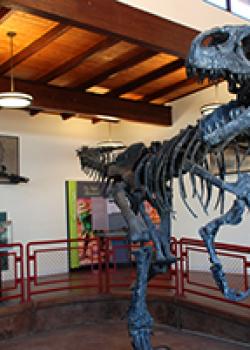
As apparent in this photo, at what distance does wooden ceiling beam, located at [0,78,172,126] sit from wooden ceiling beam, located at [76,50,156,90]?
0.22 m

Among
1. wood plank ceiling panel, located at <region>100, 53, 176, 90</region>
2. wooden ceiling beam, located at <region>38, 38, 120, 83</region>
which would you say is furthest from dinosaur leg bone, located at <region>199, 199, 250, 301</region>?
wood plank ceiling panel, located at <region>100, 53, 176, 90</region>

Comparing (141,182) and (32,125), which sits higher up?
(32,125)

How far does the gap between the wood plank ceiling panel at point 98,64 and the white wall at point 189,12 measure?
618 mm

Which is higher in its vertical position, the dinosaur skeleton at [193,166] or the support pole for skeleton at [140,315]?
the dinosaur skeleton at [193,166]

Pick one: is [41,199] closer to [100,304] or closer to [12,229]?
[12,229]

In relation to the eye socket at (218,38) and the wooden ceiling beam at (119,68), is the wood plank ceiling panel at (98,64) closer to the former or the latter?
the wooden ceiling beam at (119,68)

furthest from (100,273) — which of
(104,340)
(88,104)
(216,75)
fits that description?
(216,75)

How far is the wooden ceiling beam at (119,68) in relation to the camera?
5.60 metres

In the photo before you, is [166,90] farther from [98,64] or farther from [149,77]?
[98,64]

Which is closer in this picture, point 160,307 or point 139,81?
point 160,307

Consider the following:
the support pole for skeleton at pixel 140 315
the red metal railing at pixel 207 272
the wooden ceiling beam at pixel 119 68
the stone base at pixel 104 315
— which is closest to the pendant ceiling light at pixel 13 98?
the wooden ceiling beam at pixel 119 68

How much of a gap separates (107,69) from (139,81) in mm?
775

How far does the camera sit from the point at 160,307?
5.23 meters

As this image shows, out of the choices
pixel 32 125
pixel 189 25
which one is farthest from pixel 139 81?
pixel 32 125
